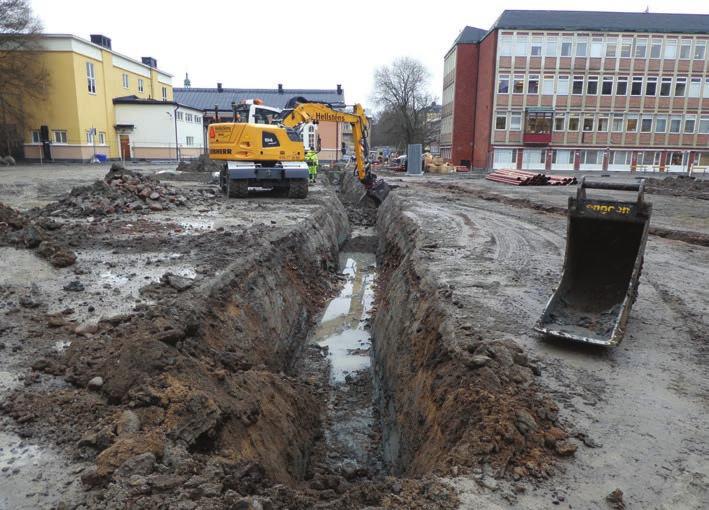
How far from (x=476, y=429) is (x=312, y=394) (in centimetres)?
326

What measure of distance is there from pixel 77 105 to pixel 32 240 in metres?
35.3

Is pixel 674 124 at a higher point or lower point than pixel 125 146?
higher

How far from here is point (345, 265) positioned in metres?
15.1

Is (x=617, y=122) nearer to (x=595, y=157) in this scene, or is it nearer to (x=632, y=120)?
(x=632, y=120)

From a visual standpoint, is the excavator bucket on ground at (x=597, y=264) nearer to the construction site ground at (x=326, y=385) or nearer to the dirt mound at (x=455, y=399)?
the construction site ground at (x=326, y=385)

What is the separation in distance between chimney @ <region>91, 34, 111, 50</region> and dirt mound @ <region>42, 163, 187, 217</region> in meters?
35.1

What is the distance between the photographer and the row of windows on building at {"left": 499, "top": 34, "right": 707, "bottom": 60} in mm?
45781

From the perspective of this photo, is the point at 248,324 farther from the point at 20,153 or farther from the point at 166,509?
the point at 20,153

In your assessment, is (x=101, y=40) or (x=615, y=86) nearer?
(x=101, y=40)

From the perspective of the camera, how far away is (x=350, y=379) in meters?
7.86

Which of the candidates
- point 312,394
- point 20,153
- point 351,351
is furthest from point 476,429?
point 20,153

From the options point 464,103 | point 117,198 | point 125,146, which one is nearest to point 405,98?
point 464,103

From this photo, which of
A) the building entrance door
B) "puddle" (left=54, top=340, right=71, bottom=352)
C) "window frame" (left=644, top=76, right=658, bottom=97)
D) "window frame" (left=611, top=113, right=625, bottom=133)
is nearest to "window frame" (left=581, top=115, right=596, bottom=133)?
"window frame" (left=611, top=113, right=625, bottom=133)

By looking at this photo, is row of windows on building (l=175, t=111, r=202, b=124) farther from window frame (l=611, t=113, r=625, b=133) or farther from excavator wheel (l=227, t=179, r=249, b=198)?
window frame (l=611, t=113, r=625, b=133)
